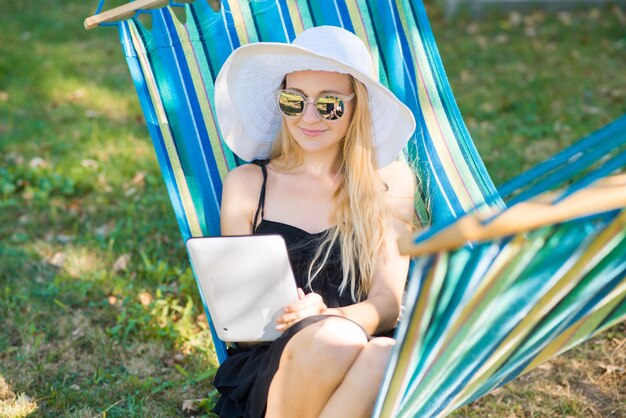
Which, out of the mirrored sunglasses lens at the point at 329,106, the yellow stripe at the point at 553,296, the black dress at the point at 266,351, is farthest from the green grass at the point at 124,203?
the mirrored sunglasses lens at the point at 329,106

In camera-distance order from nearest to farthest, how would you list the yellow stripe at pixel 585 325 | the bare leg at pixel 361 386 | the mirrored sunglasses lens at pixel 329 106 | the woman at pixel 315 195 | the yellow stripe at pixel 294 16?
1. the yellow stripe at pixel 585 325
2. the bare leg at pixel 361 386
3. the woman at pixel 315 195
4. the mirrored sunglasses lens at pixel 329 106
5. the yellow stripe at pixel 294 16

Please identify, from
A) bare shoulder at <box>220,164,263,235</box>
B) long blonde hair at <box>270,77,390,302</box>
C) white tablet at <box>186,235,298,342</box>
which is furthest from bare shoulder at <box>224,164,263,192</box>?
white tablet at <box>186,235,298,342</box>

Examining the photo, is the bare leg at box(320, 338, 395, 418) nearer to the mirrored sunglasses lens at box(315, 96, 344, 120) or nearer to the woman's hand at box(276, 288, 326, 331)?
the woman's hand at box(276, 288, 326, 331)

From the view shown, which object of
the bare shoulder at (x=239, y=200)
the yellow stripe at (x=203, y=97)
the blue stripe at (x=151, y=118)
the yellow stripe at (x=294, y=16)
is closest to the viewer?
the bare shoulder at (x=239, y=200)

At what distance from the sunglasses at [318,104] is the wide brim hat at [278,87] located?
87 mm

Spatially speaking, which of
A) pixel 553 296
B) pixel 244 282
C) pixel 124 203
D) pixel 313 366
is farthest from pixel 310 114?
pixel 124 203

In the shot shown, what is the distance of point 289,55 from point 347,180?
1.43 feet

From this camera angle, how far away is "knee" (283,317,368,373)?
2037 mm

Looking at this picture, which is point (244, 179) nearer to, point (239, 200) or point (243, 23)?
point (239, 200)

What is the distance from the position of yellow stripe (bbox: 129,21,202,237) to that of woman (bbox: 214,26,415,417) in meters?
0.19

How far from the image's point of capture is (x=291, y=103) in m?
2.38

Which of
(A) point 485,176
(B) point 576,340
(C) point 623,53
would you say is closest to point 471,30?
(C) point 623,53

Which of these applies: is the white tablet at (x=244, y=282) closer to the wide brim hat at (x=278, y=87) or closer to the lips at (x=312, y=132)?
the lips at (x=312, y=132)

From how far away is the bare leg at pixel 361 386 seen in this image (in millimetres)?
2008
